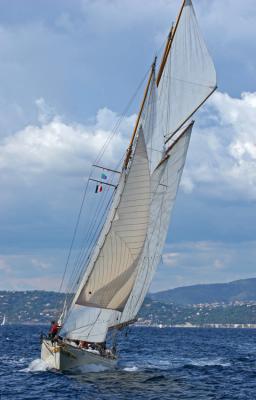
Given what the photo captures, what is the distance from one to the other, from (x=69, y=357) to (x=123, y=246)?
929 centimetres

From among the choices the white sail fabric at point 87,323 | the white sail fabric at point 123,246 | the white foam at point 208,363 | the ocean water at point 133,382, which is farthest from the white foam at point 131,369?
the white foam at point 208,363

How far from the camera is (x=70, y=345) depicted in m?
57.5

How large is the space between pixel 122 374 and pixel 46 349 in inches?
234

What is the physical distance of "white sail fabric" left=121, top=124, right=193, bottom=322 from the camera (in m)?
61.5

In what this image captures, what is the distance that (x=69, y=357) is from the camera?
5797 centimetres

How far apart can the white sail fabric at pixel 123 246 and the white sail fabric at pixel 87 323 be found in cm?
73

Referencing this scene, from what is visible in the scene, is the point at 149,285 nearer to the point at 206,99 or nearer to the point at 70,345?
the point at 70,345

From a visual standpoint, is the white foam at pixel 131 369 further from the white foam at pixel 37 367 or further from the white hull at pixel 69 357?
the white foam at pixel 37 367

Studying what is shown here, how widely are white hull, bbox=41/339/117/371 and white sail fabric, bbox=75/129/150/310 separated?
11.4 ft

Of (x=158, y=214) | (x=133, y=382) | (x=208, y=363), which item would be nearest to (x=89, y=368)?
(x=133, y=382)

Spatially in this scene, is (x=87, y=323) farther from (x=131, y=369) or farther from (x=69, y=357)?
(x=131, y=369)

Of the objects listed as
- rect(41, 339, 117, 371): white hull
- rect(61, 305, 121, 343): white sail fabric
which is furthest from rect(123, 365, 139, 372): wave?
rect(61, 305, 121, 343): white sail fabric

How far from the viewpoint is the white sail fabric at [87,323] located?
5738 cm

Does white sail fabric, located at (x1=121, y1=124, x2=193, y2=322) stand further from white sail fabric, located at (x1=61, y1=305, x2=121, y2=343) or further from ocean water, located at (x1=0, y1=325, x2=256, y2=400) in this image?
ocean water, located at (x1=0, y1=325, x2=256, y2=400)
